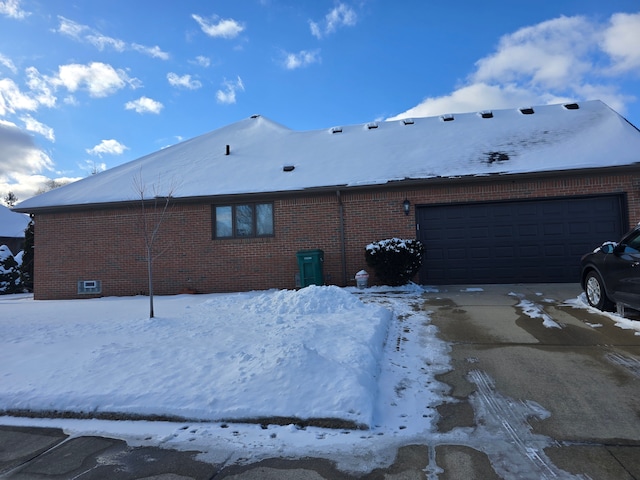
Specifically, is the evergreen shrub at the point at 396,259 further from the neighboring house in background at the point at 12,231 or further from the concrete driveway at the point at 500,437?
the neighboring house in background at the point at 12,231

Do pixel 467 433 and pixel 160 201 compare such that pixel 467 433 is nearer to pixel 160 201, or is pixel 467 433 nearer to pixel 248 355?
pixel 248 355

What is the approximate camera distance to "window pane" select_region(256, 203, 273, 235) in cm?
A: 1193

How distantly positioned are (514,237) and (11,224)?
43647mm

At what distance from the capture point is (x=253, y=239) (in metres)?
11.9

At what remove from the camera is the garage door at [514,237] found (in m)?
10.5

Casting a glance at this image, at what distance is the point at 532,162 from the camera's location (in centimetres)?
1074

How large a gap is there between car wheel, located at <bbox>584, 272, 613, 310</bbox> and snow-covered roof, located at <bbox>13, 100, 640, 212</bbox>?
3949 millimetres

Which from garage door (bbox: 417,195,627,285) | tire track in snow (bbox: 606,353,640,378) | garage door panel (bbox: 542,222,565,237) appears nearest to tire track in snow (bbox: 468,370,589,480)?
tire track in snow (bbox: 606,353,640,378)

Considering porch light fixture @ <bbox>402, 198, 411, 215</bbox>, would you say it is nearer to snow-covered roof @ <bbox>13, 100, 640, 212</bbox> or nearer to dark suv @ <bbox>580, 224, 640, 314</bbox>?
snow-covered roof @ <bbox>13, 100, 640, 212</bbox>

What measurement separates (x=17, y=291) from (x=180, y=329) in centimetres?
1670

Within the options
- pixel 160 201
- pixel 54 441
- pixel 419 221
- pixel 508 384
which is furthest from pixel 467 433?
pixel 160 201

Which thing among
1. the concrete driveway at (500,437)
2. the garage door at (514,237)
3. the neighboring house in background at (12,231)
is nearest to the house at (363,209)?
the garage door at (514,237)

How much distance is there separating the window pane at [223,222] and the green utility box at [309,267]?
8.38 ft

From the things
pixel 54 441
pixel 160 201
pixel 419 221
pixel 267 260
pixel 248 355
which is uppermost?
pixel 160 201
